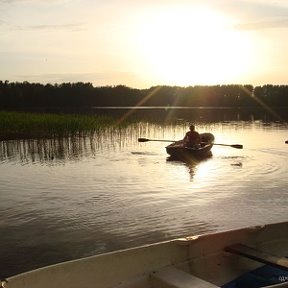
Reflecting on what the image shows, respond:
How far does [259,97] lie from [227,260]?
377 ft

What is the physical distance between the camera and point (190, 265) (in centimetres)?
580

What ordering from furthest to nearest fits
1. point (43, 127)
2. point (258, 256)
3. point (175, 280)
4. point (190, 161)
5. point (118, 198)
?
point (43, 127), point (190, 161), point (118, 198), point (258, 256), point (175, 280)

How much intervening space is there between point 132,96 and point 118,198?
114m

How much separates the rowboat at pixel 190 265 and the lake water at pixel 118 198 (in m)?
3.11

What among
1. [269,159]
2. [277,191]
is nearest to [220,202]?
[277,191]

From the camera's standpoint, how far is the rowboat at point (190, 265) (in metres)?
5.02

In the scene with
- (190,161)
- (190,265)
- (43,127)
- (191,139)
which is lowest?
(190,161)

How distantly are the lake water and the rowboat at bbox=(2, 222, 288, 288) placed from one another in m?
3.11

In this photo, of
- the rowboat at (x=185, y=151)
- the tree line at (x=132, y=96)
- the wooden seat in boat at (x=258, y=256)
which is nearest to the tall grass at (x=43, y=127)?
the rowboat at (x=185, y=151)

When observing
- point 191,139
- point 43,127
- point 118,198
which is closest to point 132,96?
point 43,127

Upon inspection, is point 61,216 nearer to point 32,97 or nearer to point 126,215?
point 126,215

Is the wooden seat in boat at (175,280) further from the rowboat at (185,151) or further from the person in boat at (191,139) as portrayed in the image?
the person in boat at (191,139)

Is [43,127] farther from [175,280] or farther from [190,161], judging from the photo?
[175,280]

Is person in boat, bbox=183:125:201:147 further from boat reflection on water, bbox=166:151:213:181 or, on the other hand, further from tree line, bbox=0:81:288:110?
tree line, bbox=0:81:288:110
